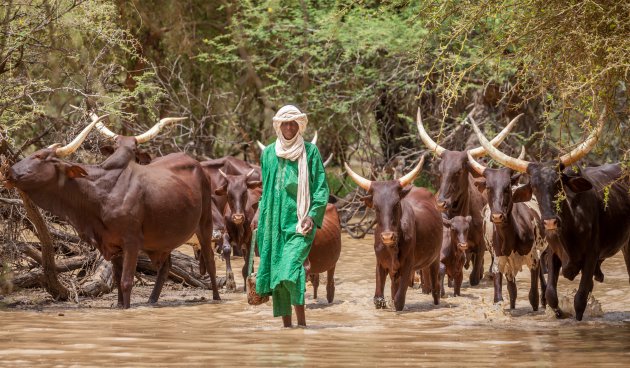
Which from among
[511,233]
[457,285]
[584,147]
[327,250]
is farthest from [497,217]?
[457,285]

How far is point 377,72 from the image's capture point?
21016mm

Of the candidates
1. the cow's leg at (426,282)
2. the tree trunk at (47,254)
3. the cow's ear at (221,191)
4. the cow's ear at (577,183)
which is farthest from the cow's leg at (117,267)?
the cow's ear at (577,183)

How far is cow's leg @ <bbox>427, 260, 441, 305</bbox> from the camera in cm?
1261

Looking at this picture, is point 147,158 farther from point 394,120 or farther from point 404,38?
point 394,120

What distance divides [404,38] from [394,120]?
3335mm

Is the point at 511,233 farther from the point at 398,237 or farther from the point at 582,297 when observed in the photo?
the point at 582,297

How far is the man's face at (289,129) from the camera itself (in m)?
9.75

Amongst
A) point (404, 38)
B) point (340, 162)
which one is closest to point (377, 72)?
point (404, 38)

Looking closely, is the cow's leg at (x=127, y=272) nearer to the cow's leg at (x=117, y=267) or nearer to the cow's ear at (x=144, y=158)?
the cow's leg at (x=117, y=267)

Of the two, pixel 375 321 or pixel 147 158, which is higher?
pixel 147 158

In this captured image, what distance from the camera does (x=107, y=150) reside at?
13.4 meters

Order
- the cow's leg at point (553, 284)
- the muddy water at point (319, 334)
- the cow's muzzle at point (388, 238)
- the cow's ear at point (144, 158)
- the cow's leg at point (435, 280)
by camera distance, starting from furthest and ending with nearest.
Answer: the cow's ear at point (144, 158), the cow's leg at point (435, 280), the cow's muzzle at point (388, 238), the cow's leg at point (553, 284), the muddy water at point (319, 334)

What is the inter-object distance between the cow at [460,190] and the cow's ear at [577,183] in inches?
90.7

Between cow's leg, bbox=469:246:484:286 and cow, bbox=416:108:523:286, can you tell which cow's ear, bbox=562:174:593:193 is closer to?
cow, bbox=416:108:523:286
